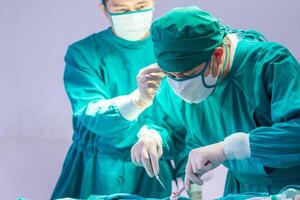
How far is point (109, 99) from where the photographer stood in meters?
2.26

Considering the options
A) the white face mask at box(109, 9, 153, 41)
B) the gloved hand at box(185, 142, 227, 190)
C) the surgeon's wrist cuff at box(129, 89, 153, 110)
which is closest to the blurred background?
the white face mask at box(109, 9, 153, 41)

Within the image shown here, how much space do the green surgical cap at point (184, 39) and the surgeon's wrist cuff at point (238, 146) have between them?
0.72ft

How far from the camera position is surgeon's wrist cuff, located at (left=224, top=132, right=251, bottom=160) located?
1722 millimetres

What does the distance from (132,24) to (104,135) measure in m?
0.40

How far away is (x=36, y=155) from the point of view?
3137 millimetres

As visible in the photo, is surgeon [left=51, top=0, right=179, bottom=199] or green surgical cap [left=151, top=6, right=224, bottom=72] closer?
green surgical cap [left=151, top=6, right=224, bottom=72]

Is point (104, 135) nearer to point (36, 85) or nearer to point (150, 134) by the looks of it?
point (150, 134)

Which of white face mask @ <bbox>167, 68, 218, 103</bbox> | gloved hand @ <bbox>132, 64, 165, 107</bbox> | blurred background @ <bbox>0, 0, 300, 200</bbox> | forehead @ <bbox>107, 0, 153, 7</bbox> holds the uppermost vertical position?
forehead @ <bbox>107, 0, 153, 7</bbox>

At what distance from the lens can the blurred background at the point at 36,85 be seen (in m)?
3.08

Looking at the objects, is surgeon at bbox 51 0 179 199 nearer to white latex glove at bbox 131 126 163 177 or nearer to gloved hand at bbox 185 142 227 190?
white latex glove at bbox 131 126 163 177

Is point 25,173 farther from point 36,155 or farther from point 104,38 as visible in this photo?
point 104,38

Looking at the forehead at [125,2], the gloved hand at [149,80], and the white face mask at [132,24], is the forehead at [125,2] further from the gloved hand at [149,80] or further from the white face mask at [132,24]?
the gloved hand at [149,80]

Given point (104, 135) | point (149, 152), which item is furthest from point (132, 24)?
point (149, 152)

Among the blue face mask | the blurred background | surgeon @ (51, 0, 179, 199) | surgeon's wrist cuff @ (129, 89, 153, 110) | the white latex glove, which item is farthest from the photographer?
the blurred background
